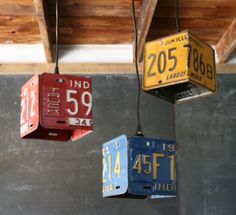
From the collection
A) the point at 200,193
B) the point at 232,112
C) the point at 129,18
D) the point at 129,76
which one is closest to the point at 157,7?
the point at 129,18

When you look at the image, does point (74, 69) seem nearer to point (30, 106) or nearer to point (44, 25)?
point (44, 25)

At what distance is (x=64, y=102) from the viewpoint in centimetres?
189

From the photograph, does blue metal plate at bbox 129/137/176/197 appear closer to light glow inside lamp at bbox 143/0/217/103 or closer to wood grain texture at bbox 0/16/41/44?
light glow inside lamp at bbox 143/0/217/103

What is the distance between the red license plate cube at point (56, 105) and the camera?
1863 mm

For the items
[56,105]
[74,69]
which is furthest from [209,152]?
[56,105]

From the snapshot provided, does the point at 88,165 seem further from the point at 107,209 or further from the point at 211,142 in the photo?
the point at 211,142

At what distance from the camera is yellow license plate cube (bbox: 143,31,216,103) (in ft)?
6.10

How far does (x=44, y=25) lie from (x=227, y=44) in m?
1.19

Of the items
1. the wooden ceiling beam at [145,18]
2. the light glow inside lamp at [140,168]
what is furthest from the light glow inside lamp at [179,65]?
the wooden ceiling beam at [145,18]

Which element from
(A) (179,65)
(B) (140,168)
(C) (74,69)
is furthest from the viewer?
(C) (74,69)

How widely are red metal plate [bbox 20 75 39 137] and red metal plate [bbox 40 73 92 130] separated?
0.08ft

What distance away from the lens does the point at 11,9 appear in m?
2.81

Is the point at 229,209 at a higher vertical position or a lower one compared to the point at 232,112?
lower

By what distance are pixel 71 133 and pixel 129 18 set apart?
1178 millimetres
